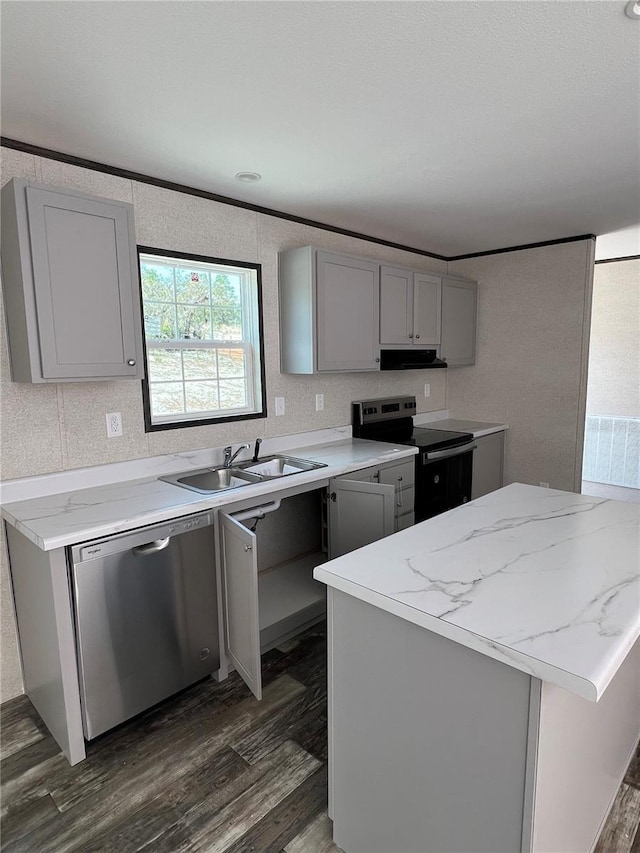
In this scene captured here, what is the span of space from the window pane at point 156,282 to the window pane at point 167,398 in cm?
46

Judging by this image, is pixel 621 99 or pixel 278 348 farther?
pixel 278 348

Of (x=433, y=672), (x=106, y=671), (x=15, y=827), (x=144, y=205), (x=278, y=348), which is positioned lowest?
(x=15, y=827)

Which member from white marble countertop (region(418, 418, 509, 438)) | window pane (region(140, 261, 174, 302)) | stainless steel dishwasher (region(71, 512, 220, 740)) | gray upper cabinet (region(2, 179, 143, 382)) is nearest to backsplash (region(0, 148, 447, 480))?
window pane (region(140, 261, 174, 302))

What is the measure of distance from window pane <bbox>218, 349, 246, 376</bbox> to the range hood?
1084mm

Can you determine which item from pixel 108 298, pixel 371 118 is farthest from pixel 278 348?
pixel 371 118

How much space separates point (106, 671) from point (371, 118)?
237 cm

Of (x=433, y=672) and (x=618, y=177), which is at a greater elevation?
(x=618, y=177)

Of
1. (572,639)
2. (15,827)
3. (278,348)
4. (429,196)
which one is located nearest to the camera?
(572,639)

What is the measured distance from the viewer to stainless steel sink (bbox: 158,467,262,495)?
2.53 m

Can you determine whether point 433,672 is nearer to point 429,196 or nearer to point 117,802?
point 117,802

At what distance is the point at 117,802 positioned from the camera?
1.69 metres

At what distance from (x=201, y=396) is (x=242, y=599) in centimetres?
127

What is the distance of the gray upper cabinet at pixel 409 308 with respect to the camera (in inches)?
140

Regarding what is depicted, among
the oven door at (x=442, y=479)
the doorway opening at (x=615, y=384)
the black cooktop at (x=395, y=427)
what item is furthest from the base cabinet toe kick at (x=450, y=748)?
the doorway opening at (x=615, y=384)
